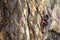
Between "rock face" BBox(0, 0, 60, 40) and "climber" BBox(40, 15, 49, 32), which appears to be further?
"climber" BBox(40, 15, 49, 32)

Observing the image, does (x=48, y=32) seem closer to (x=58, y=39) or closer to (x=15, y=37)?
(x=58, y=39)

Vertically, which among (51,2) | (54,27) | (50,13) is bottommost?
(54,27)

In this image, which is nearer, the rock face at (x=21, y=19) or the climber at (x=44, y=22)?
the rock face at (x=21, y=19)

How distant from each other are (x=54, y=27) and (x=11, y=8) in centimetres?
96

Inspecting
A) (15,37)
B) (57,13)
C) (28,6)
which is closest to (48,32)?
(57,13)

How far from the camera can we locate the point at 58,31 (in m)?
2.29

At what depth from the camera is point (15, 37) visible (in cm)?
141

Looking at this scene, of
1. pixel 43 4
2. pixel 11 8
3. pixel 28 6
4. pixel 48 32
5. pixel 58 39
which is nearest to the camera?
pixel 11 8

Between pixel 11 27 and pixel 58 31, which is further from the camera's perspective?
pixel 58 31

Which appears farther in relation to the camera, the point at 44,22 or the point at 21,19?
the point at 44,22

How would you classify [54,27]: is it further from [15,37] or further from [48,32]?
[15,37]

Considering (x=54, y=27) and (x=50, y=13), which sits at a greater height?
(x=50, y=13)

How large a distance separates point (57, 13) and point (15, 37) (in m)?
1.01

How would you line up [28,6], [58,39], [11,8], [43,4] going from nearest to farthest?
1. [11,8]
2. [28,6]
3. [43,4]
4. [58,39]
